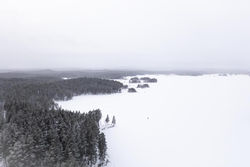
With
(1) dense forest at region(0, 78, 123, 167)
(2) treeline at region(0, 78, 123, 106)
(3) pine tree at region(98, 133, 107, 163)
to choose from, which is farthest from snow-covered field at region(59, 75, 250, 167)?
(2) treeline at region(0, 78, 123, 106)

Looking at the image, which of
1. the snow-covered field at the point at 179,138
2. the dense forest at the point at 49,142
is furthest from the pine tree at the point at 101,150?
the snow-covered field at the point at 179,138

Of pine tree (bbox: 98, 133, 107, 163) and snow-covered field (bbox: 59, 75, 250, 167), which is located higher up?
pine tree (bbox: 98, 133, 107, 163)

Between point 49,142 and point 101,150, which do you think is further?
point 101,150

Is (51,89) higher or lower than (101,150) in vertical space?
higher

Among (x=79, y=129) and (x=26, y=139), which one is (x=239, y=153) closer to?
(x=79, y=129)

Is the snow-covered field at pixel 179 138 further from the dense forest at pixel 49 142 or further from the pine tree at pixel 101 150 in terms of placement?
the dense forest at pixel 49 142

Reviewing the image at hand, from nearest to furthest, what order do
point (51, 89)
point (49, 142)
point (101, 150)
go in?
point (49, 142) < point (101, 150) < point (51, 89)

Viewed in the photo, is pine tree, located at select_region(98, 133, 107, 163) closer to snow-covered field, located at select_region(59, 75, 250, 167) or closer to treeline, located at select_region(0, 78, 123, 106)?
snow-covered field, located at select_region(59, 75, 250, 167)

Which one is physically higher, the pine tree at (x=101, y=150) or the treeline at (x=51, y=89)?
the treeline at (x=51, y=89)

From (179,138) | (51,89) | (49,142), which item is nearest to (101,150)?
(49,142)

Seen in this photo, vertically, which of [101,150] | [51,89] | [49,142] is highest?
[51,89]

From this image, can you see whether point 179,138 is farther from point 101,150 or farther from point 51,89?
point 51,89
